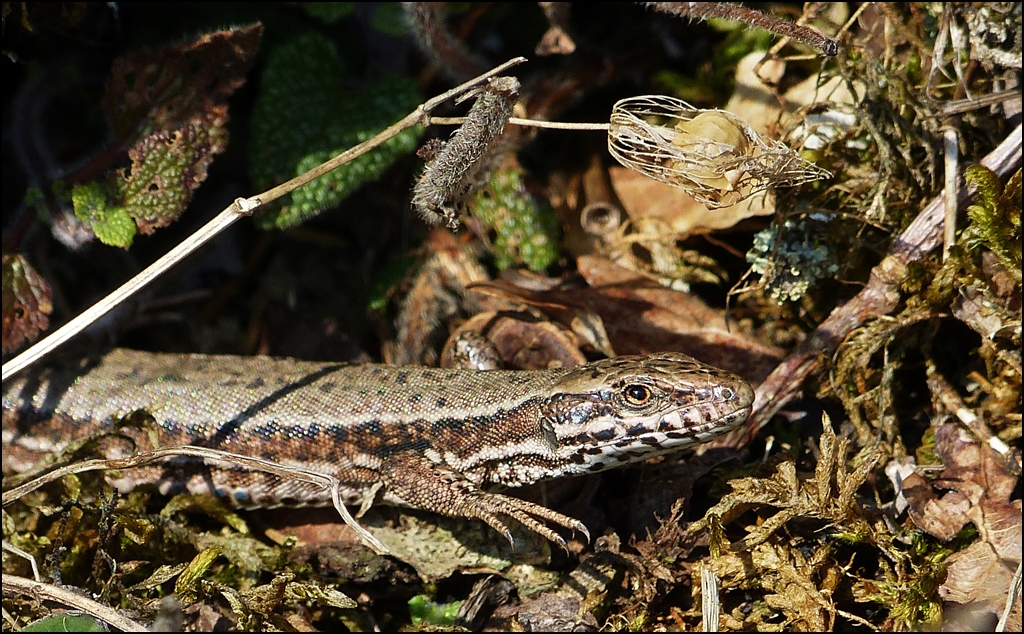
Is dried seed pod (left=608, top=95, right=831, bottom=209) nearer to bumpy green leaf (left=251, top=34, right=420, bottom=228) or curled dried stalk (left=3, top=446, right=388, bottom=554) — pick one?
bumpy green leaf (left=251, top=34, right=420, bottom=228)

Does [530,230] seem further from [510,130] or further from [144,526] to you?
[144,526]

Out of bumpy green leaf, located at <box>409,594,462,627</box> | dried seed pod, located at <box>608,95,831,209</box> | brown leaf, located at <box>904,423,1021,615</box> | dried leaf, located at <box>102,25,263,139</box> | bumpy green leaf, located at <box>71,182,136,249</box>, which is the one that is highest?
dried leaf, located at <box>102,25,263,139</box>

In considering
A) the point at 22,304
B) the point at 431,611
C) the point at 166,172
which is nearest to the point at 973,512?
the point at 431,611

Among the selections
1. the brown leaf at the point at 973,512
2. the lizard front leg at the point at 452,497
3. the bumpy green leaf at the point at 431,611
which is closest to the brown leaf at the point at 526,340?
the lizard front leg at the point at 452,497

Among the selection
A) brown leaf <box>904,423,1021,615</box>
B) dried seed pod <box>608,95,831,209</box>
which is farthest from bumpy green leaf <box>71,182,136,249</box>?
brown leaf <box>904,423,1021,615</box>

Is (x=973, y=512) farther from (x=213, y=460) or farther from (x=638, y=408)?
(x=213, y=460)
